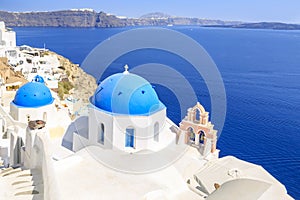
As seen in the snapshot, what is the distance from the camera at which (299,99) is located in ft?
116

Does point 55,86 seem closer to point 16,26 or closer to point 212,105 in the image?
point 212,105

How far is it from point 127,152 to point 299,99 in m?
31.1

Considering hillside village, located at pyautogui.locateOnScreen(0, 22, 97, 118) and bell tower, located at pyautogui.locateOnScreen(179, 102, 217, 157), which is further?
hillside village, located at pyautogui.locateOnScreen(0, 22, 97, 118)

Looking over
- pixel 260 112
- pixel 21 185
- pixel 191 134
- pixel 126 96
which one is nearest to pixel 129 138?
pixel 126 96

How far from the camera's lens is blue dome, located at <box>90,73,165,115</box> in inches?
345

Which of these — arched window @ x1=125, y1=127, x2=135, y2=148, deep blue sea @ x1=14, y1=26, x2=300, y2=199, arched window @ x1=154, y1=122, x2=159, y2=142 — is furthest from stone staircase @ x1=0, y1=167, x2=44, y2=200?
deep blue sea @ x1=14, y1=26, x2=300, y2=199

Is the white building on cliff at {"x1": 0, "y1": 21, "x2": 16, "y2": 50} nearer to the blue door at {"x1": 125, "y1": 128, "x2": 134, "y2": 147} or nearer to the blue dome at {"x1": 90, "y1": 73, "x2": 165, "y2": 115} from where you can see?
the blue dome at {"x1": 90, "y1": 73, "x2": 165, "y2": 115}

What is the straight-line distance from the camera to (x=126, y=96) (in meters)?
8.73

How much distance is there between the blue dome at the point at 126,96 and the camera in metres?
8.77

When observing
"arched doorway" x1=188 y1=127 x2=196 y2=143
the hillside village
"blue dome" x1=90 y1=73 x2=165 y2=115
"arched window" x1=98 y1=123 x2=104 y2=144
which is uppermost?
"blue dome" x1=90 y1=73 x2=165 y2=115

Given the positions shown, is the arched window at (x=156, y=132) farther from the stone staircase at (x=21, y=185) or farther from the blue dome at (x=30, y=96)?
the blue dome at (x=30, y=96)

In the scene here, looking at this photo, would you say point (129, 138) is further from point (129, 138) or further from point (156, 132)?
point (156, 132)

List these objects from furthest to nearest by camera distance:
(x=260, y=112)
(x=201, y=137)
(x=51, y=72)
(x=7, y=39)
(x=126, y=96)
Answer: (x=7, y=39) < (x=51, y=72) < (x=260, y=112) < (x=201, y=137) < (x=126, y=96)

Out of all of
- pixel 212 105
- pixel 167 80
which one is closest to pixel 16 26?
pixel 167 80
